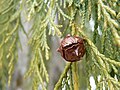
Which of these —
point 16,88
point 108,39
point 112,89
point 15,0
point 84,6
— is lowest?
point 16,88

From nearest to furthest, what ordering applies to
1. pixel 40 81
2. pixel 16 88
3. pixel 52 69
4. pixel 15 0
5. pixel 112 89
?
pixel 112 89
pixel 40 81
pixel 15 0
pixel 52 69
pixel 16 88

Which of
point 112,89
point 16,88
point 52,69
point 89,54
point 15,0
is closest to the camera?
point 112,89

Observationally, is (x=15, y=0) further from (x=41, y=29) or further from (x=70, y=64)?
(x=70, y=64)

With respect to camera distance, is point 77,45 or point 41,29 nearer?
point 77,45

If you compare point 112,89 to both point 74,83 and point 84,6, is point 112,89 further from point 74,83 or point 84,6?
point 84,6

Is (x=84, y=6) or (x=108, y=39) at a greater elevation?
(x=84, y=6)

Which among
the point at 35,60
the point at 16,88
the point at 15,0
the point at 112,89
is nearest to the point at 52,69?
the point at 16,88
